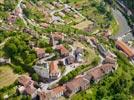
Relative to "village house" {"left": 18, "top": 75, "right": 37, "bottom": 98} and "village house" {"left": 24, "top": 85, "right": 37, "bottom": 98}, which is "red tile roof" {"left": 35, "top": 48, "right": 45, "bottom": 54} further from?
"village house" {"left": 24, "top": 85, "right": 37, "bottom": 98}

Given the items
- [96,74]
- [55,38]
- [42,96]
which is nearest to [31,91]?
[42,96]

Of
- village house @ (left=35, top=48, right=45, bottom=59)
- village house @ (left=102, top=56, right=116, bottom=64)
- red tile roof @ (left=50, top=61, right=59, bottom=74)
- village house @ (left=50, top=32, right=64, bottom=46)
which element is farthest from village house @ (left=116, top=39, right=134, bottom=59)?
village house @ (left=35, top=48, right=45, bottom=59)

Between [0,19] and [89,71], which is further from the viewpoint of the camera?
[0,19]

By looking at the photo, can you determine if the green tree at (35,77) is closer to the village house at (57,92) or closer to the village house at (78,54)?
the village house at (57,92)

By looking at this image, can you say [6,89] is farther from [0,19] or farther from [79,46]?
[0,19]

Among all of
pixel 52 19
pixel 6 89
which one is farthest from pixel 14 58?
pixel 52 19

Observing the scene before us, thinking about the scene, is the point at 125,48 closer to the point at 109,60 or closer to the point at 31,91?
the point at 109,60

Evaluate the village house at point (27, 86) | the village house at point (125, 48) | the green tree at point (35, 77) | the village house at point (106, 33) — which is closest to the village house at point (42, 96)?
the village house at point (27, 86)

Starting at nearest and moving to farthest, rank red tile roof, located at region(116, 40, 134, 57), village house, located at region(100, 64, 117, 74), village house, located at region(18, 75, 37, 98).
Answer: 1. village house, located at region(18, 75, 37, 98)
2. village house, located at region(100, 64, 117, 74)
3. red tile roof, located at region(116, 40, 134, 57)
